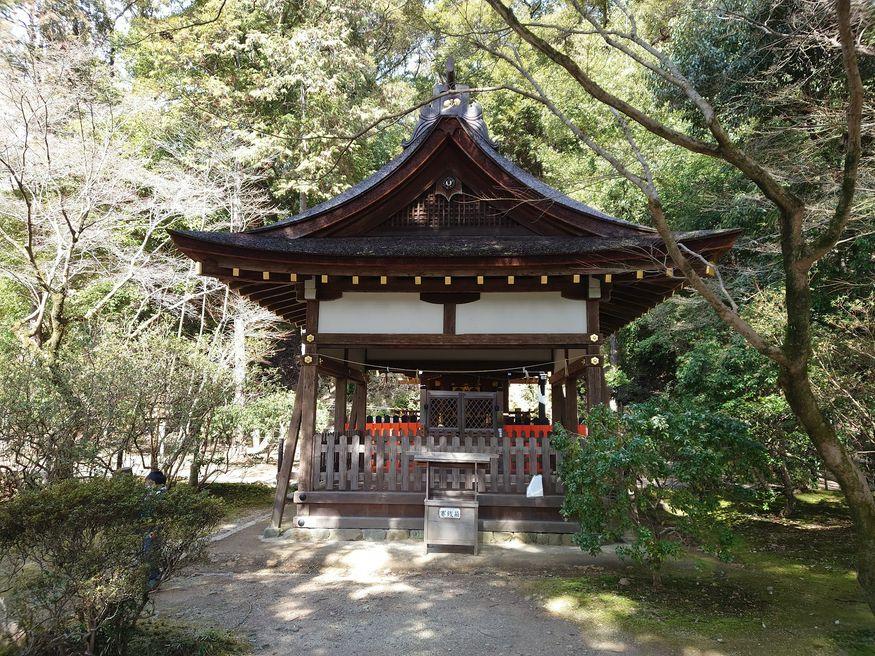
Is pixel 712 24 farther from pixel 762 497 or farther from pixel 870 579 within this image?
pixel 870 579

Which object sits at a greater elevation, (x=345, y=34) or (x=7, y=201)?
(x=345, y=34)

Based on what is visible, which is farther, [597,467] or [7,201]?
[7,201]

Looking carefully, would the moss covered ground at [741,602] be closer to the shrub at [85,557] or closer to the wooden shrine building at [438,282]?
the wooden shrine building at [438,282]

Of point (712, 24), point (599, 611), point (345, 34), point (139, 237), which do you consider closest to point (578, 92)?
point (345, 34)

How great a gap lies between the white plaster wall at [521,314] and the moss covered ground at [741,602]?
3074 mm

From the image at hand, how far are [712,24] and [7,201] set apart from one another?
15.6 metres

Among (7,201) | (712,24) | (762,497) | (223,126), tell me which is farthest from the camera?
(223,126)

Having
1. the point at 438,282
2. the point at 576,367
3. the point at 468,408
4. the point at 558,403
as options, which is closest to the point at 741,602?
the point at 576,367

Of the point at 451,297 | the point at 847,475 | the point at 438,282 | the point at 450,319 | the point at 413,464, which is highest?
the point at 438,282

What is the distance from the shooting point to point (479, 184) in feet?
26.4

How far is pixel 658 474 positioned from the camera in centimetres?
478

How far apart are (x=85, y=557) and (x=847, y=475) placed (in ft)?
15.9

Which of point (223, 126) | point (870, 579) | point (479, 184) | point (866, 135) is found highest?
point (223, 126)

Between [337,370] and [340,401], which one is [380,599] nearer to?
[337,370]
